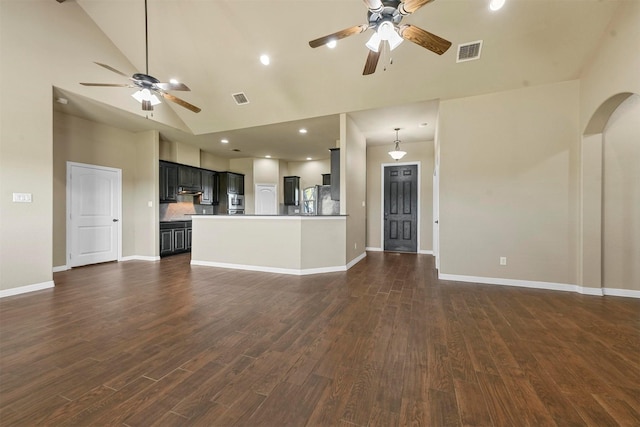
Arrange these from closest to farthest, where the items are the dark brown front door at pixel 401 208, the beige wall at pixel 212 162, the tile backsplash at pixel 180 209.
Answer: the tile backsplash at pixel 180 209, the dark brown front door at pixel 401 208, the beige wall at pixel 212 162

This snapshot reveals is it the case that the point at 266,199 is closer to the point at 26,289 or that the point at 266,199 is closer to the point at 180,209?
the point at 180,209

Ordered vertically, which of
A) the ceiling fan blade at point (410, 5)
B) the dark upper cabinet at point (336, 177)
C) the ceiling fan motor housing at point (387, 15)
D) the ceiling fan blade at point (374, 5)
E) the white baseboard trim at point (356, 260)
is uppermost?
the ceiling fan motor housing at point (387, 15)

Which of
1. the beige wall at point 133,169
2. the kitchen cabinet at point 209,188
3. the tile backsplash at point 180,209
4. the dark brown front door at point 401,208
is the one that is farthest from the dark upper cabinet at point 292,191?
the beige wall at point 133,169

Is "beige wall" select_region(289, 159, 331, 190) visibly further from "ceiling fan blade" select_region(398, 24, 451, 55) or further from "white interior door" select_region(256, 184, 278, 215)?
"ceiling fan blade" select_region(398, 24, 451, 55)

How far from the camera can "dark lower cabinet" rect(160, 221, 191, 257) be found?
643 centimetres

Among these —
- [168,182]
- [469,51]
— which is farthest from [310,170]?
[469,51]

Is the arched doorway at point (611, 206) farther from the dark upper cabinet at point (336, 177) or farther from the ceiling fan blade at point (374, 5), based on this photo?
the dark upper cabinet at point (336, 177)

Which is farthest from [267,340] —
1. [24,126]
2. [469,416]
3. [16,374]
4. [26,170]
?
[24,126]

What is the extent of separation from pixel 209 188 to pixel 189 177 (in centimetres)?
79

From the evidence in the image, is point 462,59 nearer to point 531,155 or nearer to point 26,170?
point 531,155

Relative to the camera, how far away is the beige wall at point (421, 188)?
6.91 meters

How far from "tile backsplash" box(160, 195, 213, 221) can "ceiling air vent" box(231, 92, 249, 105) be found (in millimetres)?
3179

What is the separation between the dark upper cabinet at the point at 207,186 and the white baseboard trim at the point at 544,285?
260 inches

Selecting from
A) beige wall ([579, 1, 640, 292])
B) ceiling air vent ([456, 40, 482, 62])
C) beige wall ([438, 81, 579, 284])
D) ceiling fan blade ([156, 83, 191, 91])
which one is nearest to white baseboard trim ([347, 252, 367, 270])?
beige wall ([438, 81, 579, 284])
